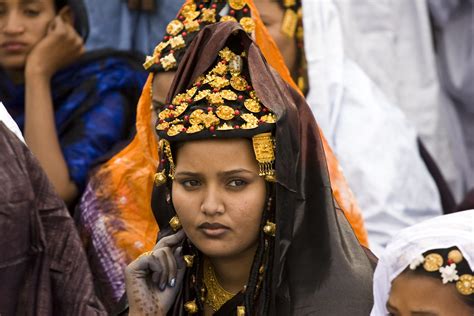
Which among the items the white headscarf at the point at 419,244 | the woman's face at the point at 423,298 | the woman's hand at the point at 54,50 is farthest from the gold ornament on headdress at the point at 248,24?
the woman's face at the point at 423,298

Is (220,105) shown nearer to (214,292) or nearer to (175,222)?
(175,222)

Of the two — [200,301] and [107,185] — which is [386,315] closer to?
[200,301]

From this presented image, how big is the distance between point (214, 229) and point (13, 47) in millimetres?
2439

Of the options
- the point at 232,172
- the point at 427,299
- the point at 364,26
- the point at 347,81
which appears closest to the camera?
the point at 427,299

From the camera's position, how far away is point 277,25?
6332 mm

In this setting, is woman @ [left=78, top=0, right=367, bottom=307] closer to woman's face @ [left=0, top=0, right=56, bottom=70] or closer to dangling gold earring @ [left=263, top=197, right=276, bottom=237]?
woman's face @ [left=0, top=0, right=56, bottom=70]

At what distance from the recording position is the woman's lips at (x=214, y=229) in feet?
13.6

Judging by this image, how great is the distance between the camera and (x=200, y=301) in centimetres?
436

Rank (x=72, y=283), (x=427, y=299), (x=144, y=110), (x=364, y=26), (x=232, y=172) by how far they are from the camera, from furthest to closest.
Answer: (x=364, y=26) < (x=144, y=110) < (x=72, y=283) < (x=232, y=172) < (x=427, y=299)

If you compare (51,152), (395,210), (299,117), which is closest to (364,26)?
(395,210)

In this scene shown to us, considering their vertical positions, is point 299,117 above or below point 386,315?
above

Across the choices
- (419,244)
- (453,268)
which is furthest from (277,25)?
(453,268)

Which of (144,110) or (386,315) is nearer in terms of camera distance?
(386,315)

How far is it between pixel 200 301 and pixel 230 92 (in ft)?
2.22
